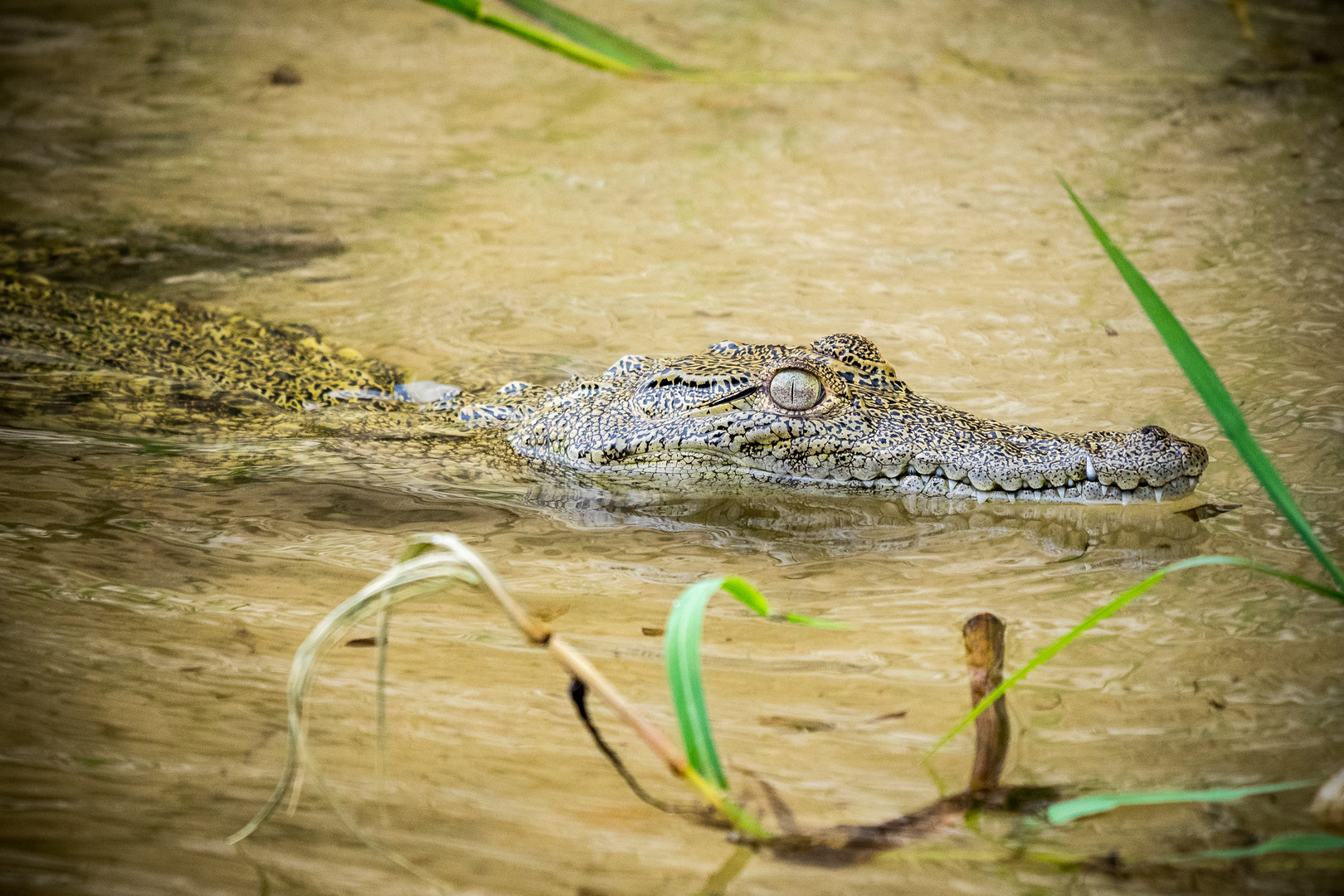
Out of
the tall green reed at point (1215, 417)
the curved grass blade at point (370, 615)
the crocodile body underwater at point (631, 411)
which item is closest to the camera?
the curved grass blade at point (370, 615)

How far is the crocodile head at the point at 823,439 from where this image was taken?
3.77 m

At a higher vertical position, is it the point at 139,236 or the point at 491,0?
the point at 491,0

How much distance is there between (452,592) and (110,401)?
2.69 m

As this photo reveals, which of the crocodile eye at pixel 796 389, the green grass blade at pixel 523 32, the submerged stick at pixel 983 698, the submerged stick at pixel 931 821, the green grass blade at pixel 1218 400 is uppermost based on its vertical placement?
the green grass blade at pixel 523 32

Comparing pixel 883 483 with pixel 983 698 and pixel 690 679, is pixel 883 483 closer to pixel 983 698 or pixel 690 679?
pixel 983 698

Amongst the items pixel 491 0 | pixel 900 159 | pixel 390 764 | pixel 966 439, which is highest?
pixel 491 0

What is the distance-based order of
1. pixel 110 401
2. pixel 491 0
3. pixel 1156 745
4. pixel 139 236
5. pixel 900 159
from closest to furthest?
pixel 1156 745
pixel 110 401
pixel 139 236
pixel 900 159
pixel 491 0

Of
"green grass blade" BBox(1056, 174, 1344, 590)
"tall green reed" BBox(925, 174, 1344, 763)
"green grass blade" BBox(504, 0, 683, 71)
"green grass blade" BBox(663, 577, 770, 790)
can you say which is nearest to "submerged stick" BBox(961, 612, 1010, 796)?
"tall green reed" BBox(925, 174, 1344, 763)

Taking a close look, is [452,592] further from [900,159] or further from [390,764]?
[900,159]

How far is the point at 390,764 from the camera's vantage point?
249cm

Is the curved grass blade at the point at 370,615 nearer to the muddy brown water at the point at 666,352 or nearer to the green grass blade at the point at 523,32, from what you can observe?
the muddy brown water at the point at 666,352

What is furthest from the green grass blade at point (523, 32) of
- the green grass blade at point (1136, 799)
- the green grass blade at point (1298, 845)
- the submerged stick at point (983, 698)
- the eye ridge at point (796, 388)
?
the green grass blade at point (1298, 845)

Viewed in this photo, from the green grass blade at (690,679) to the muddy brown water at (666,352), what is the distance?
0.26 meters

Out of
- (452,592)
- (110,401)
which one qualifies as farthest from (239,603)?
(110,401)
